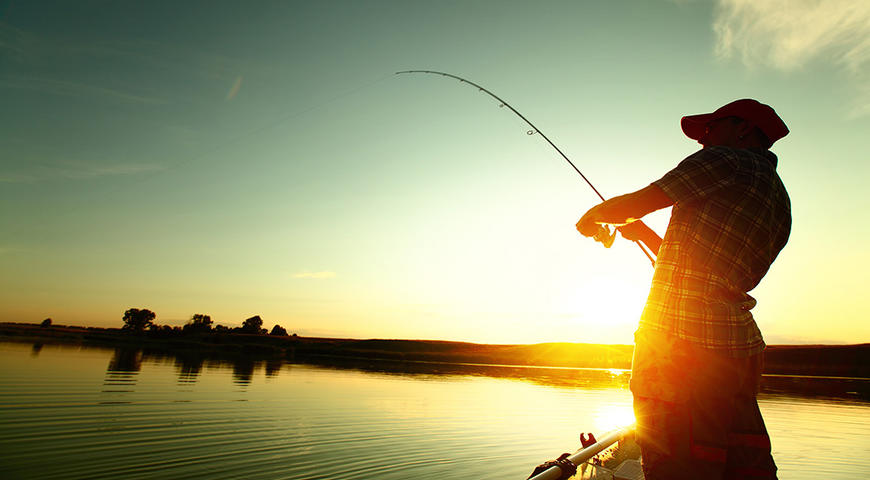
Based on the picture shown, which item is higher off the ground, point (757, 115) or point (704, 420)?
point (757, 115)

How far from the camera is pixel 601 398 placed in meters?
37.8

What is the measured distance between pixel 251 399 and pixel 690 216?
26.0 m

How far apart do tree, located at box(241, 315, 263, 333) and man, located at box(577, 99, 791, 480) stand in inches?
6264

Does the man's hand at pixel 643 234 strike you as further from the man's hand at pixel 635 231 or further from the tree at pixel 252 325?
the tree at pixel 252 325

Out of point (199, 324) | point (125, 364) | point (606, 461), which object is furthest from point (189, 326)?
point (606, 461)

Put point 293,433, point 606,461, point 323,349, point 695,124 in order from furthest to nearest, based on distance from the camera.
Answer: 1. point 323,349
2. point 293,433
3. point 606,461
4. point 695,124

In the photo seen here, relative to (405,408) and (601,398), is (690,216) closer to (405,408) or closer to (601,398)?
(405,408)

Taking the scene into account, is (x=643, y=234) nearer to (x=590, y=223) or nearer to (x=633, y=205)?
(x=590, y=223)

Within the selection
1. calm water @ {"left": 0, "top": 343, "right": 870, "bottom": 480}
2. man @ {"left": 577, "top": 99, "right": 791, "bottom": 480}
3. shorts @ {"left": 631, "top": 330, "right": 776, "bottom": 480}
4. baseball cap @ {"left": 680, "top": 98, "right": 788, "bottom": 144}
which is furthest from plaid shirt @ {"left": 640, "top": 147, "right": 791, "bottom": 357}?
calm water @ {"left": 0, "top": 343, "right": 870, "bottom": 480}

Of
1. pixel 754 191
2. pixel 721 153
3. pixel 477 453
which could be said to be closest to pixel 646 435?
pixel 754 191

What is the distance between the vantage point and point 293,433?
1555 centimetres

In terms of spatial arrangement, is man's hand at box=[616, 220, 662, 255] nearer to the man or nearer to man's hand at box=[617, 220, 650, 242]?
man's hand at box=[617, 220, 650, 242]

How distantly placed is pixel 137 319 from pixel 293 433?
17771cm

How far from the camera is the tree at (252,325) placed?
145 m
